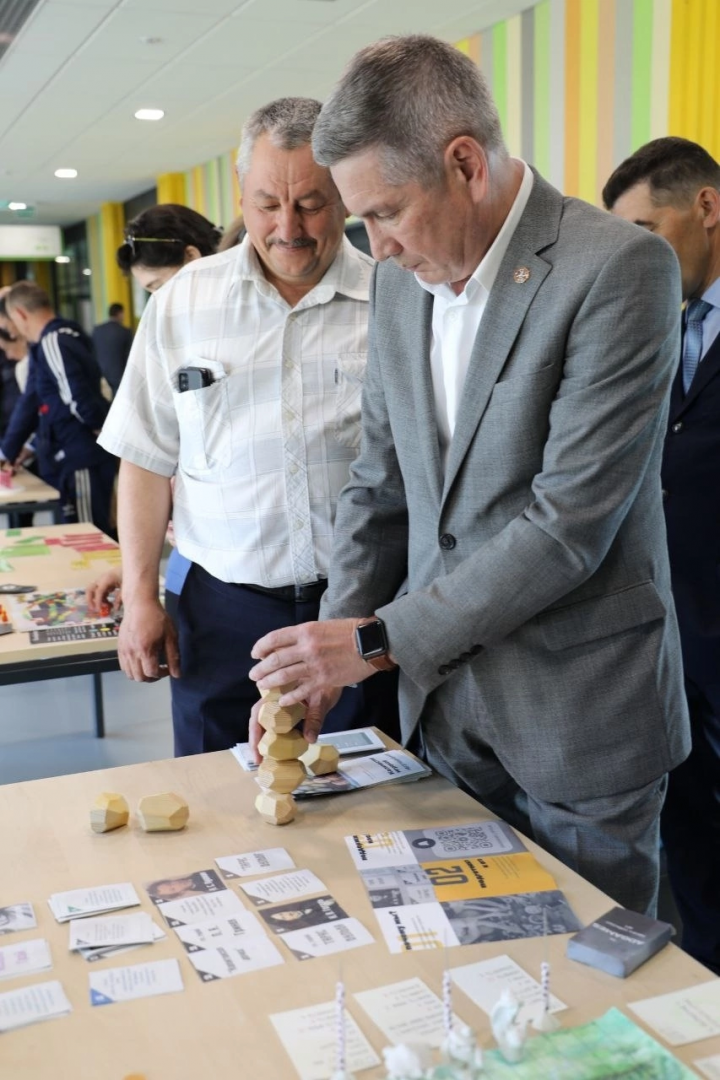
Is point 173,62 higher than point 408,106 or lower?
higher

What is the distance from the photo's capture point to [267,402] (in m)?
2.12

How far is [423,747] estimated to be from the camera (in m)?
1.77

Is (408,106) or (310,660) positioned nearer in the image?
(408,106)

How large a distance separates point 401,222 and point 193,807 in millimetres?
873

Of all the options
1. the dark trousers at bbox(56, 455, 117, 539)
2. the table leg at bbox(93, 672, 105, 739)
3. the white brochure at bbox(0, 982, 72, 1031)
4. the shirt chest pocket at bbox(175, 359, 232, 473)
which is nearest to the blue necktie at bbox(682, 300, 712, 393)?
the shirt chest pocket at bbox(175, 359, 232, 473)

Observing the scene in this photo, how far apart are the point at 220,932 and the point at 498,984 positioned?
322mm

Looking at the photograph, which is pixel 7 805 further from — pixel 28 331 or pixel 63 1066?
Result: pixel 28 331

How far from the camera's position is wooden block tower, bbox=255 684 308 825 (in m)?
1.54

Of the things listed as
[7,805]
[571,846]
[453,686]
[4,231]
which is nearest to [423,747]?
[453,686]

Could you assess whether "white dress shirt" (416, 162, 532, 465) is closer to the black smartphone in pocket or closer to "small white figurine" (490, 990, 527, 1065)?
the black smartphone in pocket

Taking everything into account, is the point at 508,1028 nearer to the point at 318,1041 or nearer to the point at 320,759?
the point at 318,1041

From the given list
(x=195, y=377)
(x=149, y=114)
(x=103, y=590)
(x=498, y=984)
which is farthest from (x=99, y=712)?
(x=149, y=114)

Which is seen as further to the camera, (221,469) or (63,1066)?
(221,469)

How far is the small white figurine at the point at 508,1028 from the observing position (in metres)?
1.00
